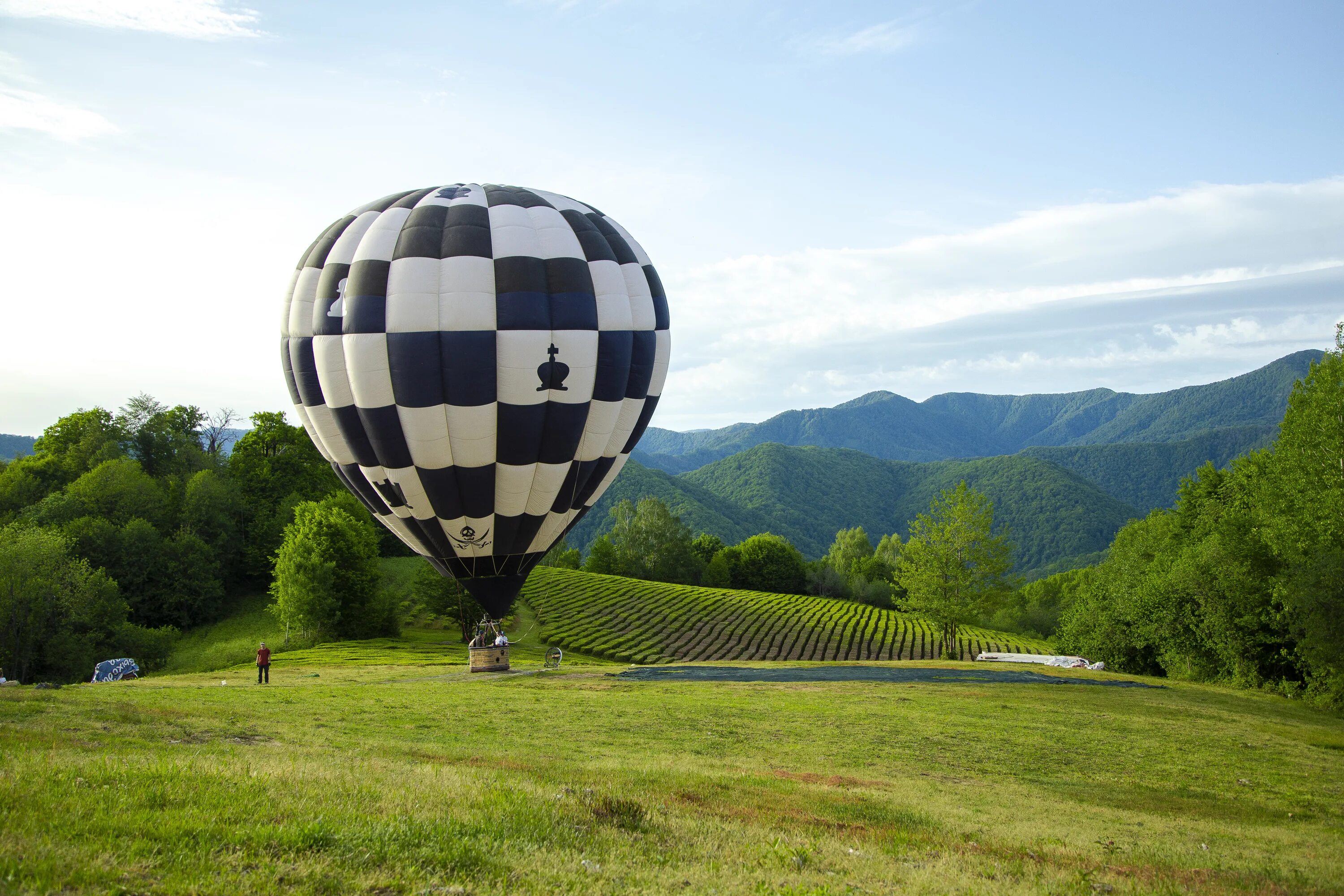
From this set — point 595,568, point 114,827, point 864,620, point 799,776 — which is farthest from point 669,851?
point 595,568

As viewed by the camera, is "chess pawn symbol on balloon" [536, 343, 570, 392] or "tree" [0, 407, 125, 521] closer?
"chess pawn symbol on balloon" [536, 343, 570, 392]

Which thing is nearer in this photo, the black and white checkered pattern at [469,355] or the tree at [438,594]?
the black and white checkered pattern at [469,355]

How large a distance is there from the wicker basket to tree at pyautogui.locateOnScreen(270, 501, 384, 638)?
2253cm

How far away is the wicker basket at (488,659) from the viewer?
27.2 m

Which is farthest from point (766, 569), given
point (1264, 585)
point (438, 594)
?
point (1264, 585)

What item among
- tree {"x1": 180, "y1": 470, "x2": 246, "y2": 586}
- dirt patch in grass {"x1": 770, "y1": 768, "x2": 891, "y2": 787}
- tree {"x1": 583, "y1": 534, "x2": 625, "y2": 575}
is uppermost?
tree {"x1": 180, "y1": 470, "x2": 246, "y2": 586}

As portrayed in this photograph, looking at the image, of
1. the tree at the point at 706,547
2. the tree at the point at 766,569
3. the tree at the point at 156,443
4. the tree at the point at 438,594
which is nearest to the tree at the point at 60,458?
the tree at the point at 156,443

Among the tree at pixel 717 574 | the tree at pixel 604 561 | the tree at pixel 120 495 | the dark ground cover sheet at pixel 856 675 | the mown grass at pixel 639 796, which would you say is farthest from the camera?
the tree at pixel 717 574

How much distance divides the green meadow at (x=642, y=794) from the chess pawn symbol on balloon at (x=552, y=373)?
7.14 m

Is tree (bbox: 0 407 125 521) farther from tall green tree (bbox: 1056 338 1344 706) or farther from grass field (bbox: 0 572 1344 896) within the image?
tall green tree (bbox: 1056 338 1344 706)

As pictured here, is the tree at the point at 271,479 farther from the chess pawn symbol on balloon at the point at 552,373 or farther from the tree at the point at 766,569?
the tree at the point at 766,569

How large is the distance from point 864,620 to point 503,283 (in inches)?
2387

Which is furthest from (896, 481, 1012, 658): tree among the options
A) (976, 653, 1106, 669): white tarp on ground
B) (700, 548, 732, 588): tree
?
(700, 548, 732, 588): tree

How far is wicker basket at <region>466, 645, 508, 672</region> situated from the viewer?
1072 inches
